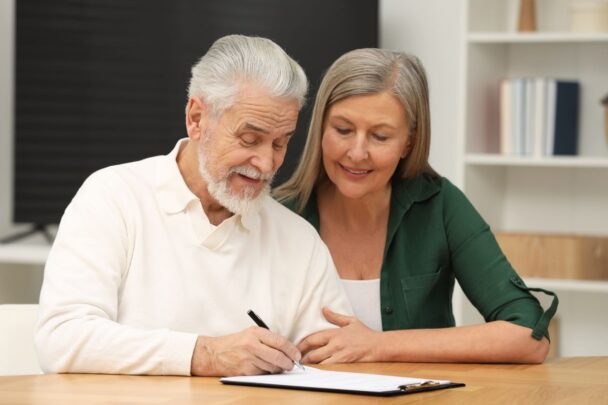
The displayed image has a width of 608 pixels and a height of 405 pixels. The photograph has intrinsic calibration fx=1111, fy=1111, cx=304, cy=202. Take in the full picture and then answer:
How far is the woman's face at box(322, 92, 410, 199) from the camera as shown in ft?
7.99

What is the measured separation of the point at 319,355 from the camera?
2150mm

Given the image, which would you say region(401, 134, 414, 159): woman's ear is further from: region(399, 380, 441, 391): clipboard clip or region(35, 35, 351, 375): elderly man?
region(399, 380, 441, 391): clipboard clip

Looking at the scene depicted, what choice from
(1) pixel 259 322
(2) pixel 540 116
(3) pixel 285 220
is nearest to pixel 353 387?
(1) pixel 259 322

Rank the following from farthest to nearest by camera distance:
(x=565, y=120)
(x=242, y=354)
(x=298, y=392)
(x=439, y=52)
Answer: (x=439, y=52), (x=565, y=120), (x=242, y=354), (x=298, y=392)

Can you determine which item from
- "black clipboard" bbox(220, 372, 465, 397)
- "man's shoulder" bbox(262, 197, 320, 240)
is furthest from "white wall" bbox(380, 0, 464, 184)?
"black clipboard" bbox(220, 372, 465, 397)

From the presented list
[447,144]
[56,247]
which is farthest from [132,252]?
[447,144]

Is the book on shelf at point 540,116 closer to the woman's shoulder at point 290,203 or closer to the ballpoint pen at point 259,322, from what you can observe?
the woman's shoulder at point 290,203

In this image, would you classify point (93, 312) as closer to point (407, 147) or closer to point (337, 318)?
point (337, 318)

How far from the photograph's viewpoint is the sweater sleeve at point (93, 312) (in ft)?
6.13

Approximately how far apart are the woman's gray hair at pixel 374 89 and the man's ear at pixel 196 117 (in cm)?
41

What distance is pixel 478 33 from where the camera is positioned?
13.0 feet

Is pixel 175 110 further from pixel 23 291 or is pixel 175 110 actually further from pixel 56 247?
pixel 56 247

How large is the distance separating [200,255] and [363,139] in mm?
503

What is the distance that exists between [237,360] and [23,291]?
297cm
